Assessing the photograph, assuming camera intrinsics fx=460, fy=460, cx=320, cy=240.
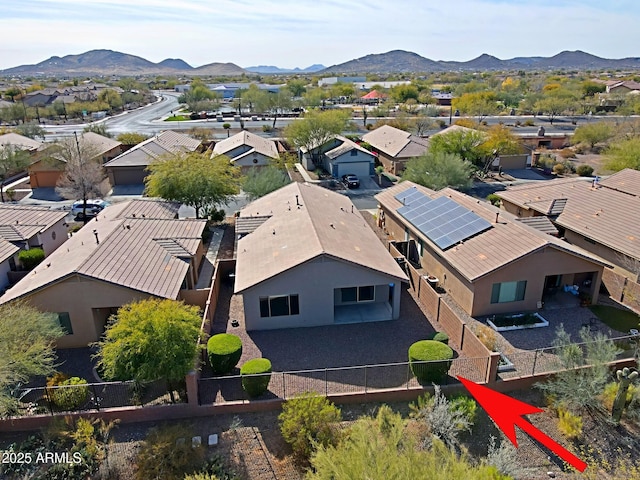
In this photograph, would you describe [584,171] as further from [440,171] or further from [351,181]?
[351,181]

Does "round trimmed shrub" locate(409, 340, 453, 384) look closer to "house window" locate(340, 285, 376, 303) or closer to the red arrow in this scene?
the red arrow

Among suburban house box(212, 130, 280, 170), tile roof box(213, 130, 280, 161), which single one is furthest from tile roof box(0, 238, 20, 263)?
tile roof box(213, 130, 280, 161)

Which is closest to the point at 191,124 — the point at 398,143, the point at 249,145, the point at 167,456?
the point at 249,145

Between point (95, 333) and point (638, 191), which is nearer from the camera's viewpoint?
point (95, 333)

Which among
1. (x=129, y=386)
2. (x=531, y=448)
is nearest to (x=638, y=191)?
(x=531, y=448)

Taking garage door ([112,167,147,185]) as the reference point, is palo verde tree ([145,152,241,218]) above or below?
above

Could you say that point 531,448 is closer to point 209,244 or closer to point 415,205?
point 415,205
